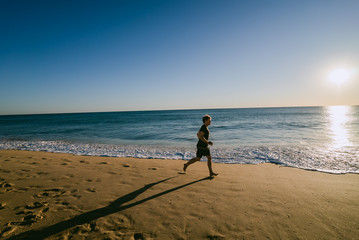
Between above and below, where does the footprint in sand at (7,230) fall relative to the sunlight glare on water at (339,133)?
above

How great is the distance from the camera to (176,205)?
12.2ft

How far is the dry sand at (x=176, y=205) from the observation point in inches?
113

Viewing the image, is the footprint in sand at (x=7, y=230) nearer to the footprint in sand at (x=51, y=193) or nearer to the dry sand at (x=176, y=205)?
the dry sand at (x=176, y=205)

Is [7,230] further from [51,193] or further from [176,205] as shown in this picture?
[176,205]

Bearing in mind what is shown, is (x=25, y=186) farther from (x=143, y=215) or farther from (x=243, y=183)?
(x=243, y=183)

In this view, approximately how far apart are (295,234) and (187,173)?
349 cm

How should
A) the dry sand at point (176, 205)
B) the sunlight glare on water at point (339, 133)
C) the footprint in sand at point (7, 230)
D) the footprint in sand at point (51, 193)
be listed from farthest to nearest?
the sunlight glare on water at point (339, 133) < the footprint in sand at point (51, 193) < the dry sand at point (176, 205) < the footprint in sand at point (7, 230)

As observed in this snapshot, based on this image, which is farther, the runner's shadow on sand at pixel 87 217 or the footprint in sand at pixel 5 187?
the footprint in sand at pixel 5 187

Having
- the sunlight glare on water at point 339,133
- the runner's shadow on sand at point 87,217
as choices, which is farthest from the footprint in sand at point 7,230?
the sunlight glare on water at point 339,133

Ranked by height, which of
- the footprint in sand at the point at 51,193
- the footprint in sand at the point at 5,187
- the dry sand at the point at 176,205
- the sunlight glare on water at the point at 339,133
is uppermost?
the footprint in sand at the point at 5,187

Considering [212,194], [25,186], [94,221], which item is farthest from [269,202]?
[25,186]

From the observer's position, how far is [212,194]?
4.20m

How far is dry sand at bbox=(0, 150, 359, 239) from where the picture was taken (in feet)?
9.43

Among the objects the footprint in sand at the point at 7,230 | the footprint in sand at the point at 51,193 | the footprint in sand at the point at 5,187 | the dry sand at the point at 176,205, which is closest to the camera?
the footprint in sand at the point at 7,230
